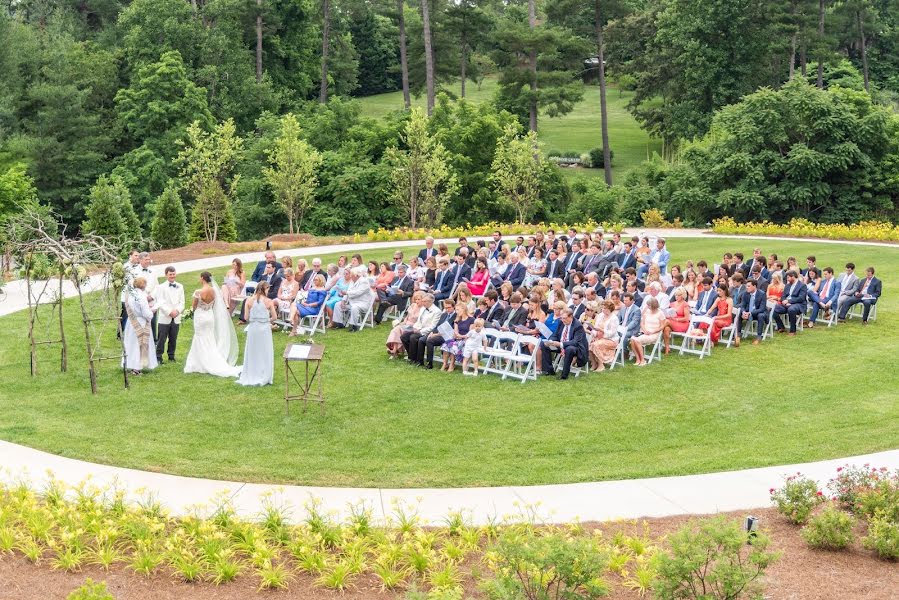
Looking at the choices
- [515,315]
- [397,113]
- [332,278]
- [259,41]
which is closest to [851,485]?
[515,315]

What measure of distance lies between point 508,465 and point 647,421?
2.77m

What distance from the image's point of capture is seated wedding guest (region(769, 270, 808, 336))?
19016 millimetres

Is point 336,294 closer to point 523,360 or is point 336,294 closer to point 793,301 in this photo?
point 523,360

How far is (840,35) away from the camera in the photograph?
62.5 meters

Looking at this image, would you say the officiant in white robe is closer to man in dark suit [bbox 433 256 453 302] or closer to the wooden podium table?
man in dark suit [bbox 433 256 453 302]

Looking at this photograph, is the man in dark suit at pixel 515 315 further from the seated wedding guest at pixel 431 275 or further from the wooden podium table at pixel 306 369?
the seated wedding guest at pixel 431 275

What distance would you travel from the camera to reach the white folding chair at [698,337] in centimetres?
1759

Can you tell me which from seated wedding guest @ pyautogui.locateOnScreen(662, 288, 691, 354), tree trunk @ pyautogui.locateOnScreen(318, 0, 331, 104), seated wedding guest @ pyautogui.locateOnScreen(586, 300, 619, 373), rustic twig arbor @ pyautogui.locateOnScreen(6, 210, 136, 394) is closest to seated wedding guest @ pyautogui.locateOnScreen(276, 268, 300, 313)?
rustic twig arbor @ pyautogui.locateOnScreen(6, 210, 136, 394)

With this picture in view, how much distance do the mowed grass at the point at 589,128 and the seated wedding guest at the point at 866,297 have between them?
38030 millimetres

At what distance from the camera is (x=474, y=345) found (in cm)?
1669

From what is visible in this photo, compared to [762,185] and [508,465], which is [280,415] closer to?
[508,465]

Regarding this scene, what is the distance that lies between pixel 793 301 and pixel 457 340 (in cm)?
690

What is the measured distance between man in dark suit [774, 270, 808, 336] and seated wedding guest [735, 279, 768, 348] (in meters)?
0.47

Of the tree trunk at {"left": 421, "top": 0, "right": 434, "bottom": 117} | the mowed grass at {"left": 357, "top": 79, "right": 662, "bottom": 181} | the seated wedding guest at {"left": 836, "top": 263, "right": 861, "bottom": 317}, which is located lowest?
the seated wedding guest at {"left": 836, "top": 263, "right": 861, "bottom": 317}
